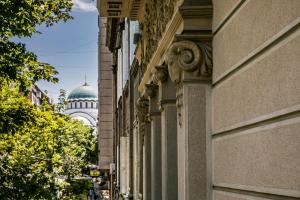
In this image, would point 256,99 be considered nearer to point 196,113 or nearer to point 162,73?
point 196,113

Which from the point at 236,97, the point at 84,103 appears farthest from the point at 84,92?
the point at 236,97

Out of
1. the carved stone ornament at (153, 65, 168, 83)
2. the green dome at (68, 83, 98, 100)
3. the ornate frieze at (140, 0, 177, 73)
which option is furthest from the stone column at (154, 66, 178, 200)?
the green dome at (68, 83, 98, 100)

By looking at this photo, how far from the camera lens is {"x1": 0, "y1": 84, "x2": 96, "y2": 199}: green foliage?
45.5 ft

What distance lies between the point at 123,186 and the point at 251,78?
2000cm

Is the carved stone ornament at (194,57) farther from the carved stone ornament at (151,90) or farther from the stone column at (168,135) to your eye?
the carved stone ornament at (151,90)

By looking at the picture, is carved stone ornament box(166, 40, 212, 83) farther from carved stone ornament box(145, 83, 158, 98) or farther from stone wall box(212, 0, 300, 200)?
carved stone ornament box(145, 83, 158, 98)

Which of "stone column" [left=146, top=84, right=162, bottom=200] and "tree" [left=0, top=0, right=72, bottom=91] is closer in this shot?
"stone column" [left=146, top=84, right=162, bottom=200]

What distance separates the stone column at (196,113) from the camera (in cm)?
479

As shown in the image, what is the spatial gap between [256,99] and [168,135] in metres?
3.34

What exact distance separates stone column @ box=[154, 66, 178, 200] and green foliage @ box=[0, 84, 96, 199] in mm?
6893

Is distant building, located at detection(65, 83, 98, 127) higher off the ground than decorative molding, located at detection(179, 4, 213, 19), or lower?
higher

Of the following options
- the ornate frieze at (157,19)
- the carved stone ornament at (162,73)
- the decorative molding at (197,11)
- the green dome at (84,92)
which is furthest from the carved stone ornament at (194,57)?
the green dome at (84,92)

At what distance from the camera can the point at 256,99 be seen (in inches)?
139

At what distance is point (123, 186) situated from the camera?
23.3 metres
